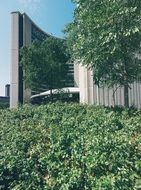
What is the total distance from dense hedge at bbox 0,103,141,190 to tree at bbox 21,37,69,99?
94.4 ft

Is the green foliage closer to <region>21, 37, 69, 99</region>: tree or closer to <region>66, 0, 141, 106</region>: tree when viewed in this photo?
<region>21, 37, 69, 99</region>: tree

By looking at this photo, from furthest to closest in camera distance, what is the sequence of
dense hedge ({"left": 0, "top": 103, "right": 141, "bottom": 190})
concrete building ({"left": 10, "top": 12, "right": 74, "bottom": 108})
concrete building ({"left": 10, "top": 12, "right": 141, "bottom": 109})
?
concrete building ({"left": 10, "top": 12, "right": 74, "bottom": 108})
concrete building ({"left": 10, "top": 12, "right": 141, "bottom": 109})
dense hedge ({"left": 0, "top": 103, "right": 141, "bottom": 190})

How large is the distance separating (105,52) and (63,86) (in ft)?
80.6

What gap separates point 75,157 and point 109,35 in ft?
22.5

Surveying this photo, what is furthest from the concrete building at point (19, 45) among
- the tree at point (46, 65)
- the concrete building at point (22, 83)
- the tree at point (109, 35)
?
the tree at point (109, 35)

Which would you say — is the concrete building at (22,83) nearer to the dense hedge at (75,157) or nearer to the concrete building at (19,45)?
the concrete building at (19,45)

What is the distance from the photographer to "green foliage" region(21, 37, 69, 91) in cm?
3603

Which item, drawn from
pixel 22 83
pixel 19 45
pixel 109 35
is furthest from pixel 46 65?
pixel 109 35

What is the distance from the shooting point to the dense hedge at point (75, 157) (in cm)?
530

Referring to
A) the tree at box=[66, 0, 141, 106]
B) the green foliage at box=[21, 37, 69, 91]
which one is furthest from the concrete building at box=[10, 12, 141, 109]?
the tree at box=[66, 0, 141, 106]

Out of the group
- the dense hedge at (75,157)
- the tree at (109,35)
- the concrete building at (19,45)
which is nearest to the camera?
the dense hedge at (75,157)

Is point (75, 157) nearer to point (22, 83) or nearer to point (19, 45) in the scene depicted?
point (22, 83)

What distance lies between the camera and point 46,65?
36094 mm

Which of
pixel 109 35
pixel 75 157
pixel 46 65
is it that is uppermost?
pixel 46 65
